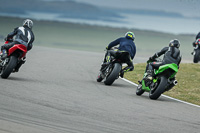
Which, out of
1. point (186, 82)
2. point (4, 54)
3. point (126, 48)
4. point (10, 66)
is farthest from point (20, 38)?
point (186, 82)

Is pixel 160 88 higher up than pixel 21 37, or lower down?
lower down

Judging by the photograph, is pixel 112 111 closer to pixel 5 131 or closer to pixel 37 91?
pixel 37 91

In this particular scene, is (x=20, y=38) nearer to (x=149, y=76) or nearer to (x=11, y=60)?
(x=11, y=60)

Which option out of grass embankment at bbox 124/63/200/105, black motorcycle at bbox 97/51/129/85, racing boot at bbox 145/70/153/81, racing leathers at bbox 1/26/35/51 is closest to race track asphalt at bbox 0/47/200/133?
black motorcycle at bbox 97/51/129/85

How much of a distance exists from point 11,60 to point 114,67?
3115 millimetres

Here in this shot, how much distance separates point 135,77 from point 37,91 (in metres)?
8.43

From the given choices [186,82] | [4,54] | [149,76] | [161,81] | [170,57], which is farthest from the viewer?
[186,82]

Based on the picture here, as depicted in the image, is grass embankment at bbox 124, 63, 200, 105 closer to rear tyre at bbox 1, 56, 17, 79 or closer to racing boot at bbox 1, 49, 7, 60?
rear tyre at bbox 1, 56, 17, 79

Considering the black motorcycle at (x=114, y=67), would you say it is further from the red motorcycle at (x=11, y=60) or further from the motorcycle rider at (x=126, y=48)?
the red motorcycle at (x=11, y=60)

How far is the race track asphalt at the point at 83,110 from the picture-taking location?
7.79m

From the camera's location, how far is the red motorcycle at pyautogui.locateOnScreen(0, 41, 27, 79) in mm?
13383

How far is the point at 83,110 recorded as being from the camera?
9.53m

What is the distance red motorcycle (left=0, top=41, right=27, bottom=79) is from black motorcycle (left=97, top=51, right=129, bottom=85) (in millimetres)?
2730

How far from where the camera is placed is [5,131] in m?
6.71
